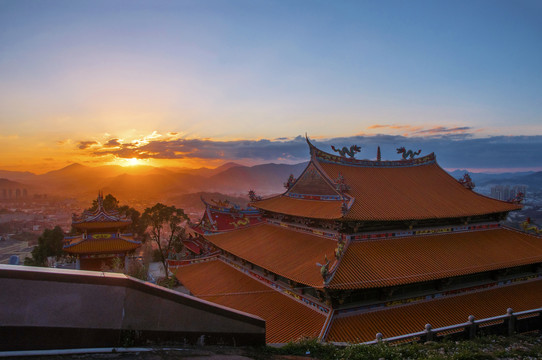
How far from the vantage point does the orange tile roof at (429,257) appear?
1154 centimetres

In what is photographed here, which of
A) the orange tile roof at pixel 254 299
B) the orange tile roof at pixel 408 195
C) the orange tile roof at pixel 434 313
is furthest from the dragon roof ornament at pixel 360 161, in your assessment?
the orange tile roof at pixel 434 313

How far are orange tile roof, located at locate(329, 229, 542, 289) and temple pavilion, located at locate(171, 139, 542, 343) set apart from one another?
51mm

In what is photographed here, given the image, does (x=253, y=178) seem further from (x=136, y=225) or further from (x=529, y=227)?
(x=529, y=227)

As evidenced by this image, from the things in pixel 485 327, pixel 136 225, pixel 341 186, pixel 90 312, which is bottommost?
pixel 136 225

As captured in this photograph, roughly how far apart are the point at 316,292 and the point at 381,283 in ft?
7.80

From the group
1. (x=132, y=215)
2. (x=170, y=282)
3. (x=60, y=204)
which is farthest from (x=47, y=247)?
(x=60, y=204)

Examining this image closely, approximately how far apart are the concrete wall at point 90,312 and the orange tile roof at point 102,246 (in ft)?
79.4

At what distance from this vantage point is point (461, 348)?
27.6 feet

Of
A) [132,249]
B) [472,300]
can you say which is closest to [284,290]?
[472,300]

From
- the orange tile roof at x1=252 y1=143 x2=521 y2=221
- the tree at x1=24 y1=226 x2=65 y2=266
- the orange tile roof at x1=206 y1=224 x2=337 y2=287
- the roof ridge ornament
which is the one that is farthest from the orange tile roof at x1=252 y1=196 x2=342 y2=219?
the tree at x1=24 y1=226 x2=65 y2=266

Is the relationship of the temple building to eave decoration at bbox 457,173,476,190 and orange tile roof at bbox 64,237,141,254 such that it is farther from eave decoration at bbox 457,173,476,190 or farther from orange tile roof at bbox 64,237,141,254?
eave decoration at bbox 457,173,476,190

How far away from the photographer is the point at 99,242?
27.5 meters

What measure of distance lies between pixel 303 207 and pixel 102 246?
64.2ft

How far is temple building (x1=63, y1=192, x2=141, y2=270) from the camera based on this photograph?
26672 millimetres
